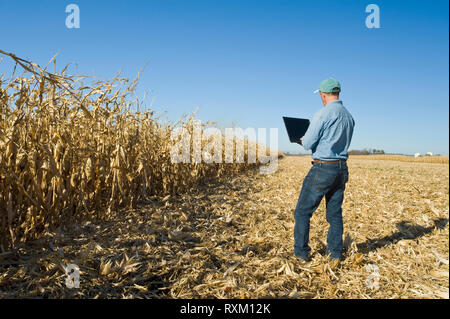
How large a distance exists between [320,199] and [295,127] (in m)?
0.85

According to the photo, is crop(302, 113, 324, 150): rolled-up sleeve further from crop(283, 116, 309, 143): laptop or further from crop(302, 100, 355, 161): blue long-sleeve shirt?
crop(283, 116, 309, 143): laptop

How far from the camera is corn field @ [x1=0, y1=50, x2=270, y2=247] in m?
2.88

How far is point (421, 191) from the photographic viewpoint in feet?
24.7

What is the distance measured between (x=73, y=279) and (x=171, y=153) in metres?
3.87

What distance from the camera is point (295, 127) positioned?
312 cm

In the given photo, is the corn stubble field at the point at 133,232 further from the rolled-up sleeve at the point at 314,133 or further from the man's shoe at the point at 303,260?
the rolled-up sleeve at the point at 314,133

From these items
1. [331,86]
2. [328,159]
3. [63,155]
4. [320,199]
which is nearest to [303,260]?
[320,199]

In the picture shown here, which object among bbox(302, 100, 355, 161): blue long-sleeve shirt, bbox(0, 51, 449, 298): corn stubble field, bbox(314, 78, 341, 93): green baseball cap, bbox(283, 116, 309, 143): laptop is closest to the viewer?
bbox(0, 51, 449, 298): corn stubble field

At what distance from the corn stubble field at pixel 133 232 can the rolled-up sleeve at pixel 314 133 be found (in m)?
1.29

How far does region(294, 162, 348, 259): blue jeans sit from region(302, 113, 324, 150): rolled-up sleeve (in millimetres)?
228

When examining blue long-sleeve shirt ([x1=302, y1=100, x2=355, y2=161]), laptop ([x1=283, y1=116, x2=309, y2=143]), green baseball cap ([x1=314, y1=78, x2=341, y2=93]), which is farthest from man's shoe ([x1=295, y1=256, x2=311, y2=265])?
green baseball cap ([x1=314, y1=78, x2=341, y2=93])

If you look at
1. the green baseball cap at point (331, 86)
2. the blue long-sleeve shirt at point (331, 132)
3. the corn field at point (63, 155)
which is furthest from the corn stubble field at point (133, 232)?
the green baseball cap at point (331, 86)

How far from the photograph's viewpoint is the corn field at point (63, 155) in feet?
9.45
